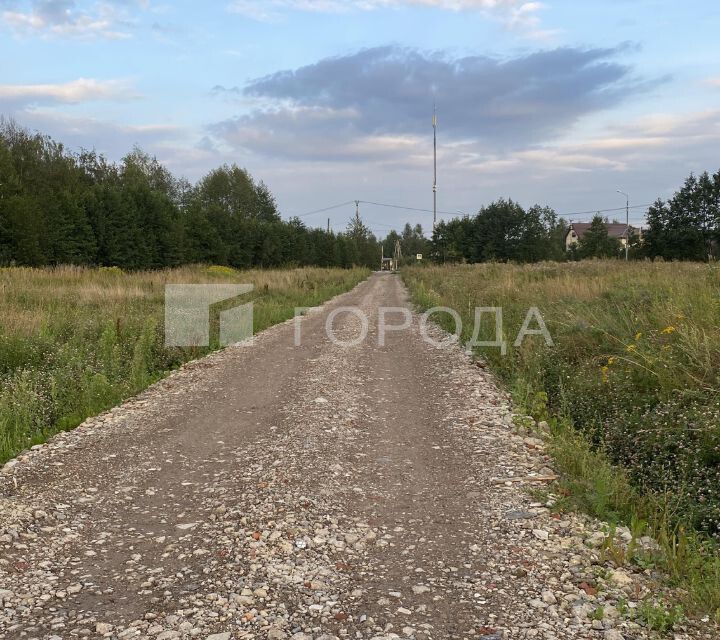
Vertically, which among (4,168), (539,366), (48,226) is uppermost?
(4,168)

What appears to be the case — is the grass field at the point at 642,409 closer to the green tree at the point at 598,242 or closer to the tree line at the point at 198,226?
the tree line at the point at 198,226

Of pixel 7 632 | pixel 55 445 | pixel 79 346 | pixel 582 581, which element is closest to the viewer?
pixel 7 632

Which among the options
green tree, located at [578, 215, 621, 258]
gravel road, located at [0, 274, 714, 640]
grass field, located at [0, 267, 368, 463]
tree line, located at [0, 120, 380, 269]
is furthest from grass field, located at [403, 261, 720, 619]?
green tree, located at [578, 215, 621, 258]

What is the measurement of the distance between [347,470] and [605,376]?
3542mm

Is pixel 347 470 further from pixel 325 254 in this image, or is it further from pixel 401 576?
pixel 325 254

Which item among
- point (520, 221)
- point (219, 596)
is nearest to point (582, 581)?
point (219, 596)

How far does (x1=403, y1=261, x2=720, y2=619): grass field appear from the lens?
4105mm

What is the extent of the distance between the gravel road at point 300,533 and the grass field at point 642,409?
350 mm

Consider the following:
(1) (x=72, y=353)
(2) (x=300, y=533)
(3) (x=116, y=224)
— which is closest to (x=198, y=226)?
(3) (x=116, y=224)

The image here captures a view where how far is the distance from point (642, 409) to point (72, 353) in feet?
26.9

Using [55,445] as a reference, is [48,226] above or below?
above

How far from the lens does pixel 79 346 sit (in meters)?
9.97

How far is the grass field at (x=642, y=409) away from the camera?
13.5 ft

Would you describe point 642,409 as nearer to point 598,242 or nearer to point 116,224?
point 116,224
